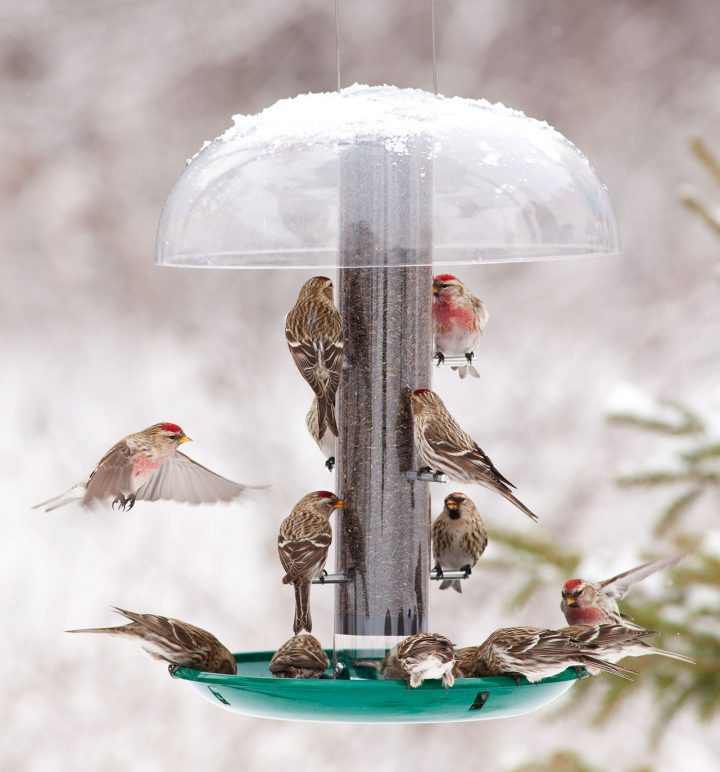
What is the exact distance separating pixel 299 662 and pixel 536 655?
75cm

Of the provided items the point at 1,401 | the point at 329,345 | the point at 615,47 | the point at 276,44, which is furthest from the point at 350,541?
the point at 615,47

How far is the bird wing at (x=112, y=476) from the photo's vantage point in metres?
4.83

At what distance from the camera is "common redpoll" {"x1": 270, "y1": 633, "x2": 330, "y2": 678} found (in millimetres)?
4410

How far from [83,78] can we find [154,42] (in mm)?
635

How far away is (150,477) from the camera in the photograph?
5082mm

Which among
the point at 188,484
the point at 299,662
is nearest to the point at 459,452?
the point at 299,662

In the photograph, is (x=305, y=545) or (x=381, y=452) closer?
(x=305, y=545)

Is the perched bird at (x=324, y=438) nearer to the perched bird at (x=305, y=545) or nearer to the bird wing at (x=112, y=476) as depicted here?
the perched bird at (x=305, y=545)

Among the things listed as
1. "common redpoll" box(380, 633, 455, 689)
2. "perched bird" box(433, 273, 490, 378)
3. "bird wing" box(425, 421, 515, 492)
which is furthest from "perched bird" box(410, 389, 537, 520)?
"common redpoll" box(380, 633, 455, 689)

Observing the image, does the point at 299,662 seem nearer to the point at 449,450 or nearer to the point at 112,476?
the point at 449,450

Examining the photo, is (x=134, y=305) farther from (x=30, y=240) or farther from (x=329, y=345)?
(x=329, y=345)

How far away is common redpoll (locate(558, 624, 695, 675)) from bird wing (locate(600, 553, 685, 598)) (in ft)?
2.15

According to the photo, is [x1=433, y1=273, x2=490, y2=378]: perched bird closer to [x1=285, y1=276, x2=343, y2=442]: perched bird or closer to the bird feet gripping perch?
[x1=285, y1=276, x2=343, y2=442]: perched bird

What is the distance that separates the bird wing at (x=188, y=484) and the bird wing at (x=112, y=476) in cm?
24
